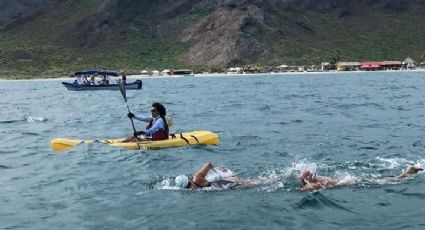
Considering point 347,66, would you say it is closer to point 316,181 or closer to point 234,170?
point 234,170

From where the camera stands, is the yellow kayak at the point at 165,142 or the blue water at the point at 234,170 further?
the yellow kayak at the point at 165,142

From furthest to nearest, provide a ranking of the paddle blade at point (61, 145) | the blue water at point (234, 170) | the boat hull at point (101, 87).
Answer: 1. the boat hull at point (101, 87)
2. the paddle blade at point (61, 145)
3. the blue water at point (234, 170)

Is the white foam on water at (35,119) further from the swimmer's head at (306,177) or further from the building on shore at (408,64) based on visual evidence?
the building on shore at (408,64)

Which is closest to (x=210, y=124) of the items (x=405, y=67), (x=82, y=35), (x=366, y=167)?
(x=366, y=167)

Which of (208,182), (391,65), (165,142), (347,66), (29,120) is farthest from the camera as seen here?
(391,65)

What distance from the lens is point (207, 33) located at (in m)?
152

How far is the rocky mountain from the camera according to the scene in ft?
465

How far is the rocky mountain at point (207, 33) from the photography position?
14175cm

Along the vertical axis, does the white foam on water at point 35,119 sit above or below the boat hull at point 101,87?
above

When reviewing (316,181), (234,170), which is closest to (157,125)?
(234,170)

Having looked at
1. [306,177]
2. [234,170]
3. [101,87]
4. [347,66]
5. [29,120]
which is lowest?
[347,66]

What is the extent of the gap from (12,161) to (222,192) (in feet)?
29.7

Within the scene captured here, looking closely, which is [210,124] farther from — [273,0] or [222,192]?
[273,0]

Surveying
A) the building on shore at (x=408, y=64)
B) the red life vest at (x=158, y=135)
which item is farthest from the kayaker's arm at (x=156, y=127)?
the building on shore at (x=408, y=64)
